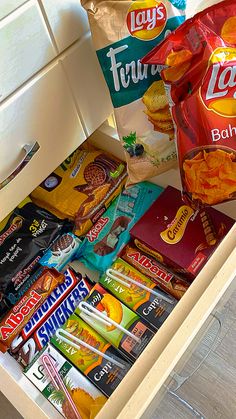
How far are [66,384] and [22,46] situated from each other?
23.3 inches

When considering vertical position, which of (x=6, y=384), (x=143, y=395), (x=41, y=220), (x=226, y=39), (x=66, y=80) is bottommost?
(x=6, y=384)

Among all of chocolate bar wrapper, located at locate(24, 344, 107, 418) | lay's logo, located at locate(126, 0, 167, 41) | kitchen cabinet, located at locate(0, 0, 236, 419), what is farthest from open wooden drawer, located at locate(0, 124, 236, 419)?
lay's logo, located at locate(126, 0, 167, 41)

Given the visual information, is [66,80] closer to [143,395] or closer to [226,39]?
[226,39]

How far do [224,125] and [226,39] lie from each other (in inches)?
5.6

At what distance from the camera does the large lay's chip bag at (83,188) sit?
981 mm

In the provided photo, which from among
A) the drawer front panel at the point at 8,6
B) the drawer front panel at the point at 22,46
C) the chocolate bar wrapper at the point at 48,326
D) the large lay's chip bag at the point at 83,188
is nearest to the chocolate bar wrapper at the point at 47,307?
the chocolate bar wrapper at the point at 48,326

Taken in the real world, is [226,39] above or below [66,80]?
above

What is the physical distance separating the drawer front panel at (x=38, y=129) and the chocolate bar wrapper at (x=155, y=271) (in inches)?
9.8

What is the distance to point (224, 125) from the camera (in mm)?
693

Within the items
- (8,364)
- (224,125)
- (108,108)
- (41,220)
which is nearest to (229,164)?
(224,125)

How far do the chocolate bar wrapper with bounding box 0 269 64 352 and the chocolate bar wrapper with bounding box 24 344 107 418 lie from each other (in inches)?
2.8

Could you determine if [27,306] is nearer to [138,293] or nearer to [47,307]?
[47,307]

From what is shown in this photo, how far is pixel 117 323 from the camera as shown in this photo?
0.82 metres

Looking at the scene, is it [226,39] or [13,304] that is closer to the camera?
[226,39]
